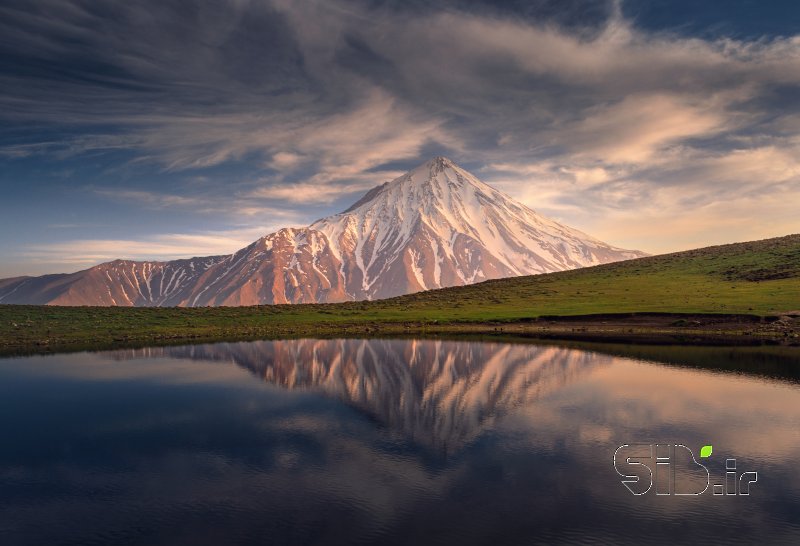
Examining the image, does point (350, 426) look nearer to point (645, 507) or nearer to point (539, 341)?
point (645, 507)

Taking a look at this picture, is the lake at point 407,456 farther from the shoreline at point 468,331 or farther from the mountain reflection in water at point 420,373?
the shoreline at point 468,331

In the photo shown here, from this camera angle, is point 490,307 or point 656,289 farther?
point 490,307

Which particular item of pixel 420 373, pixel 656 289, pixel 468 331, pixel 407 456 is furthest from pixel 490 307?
pixel 407 456

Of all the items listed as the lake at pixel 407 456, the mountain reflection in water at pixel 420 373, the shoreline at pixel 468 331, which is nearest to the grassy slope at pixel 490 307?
the shoreline at pixel 468 331

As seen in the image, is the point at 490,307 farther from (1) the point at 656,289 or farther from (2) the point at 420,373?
(2) the point at 420,373

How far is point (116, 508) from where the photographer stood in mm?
19203

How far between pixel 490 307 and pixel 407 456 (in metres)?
83.7

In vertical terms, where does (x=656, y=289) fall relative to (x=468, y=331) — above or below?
above

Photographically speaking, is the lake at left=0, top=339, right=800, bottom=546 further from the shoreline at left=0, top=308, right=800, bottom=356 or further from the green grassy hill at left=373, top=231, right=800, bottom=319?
the green grassy hill at left=373, top=231, right=800, bottom=319

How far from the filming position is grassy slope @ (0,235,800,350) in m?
79.7

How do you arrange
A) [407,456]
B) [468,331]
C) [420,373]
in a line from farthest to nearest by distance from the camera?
Answer: 1. [468,331]
2. [420,373]
3. [407,456]

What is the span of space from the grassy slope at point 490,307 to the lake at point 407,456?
37564mm

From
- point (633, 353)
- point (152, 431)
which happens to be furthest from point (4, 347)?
point (633, 353)

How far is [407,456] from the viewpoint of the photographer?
2408 centimetres
